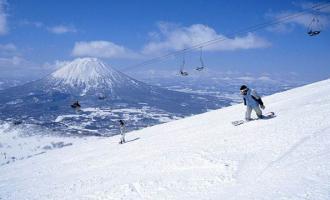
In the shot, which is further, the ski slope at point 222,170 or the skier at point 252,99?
the skier at point 252,99

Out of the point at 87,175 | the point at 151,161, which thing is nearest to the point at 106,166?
the point at 87,175

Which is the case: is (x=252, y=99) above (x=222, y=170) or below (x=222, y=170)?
above

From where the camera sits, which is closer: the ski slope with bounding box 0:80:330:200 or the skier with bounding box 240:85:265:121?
the ski slope with bounding box 0:80:330:200

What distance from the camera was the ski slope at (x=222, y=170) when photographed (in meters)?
9.72

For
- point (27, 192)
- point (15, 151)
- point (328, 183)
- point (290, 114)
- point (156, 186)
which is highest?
point (290, 114)

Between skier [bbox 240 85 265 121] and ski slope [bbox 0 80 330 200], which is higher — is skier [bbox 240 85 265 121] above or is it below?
above

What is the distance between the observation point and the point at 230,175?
36.8 feet

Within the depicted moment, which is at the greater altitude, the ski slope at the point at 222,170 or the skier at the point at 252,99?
the skier at the point at 252,99

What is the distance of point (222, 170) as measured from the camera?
11.8 meters

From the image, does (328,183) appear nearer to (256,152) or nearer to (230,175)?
(230,175)

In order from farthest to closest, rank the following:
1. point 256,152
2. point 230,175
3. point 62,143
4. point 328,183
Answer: point 62,143 → point 256,152 → point 230,175 → point 328,183

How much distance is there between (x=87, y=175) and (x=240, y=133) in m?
7.77

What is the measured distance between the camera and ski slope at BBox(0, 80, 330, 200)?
9.72 meters

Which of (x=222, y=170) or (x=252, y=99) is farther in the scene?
(x=252, y=99)
